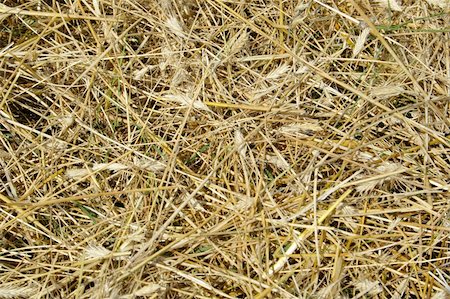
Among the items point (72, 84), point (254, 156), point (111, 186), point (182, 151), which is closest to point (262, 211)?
point (254, 156)

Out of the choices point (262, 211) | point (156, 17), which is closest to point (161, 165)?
point (262, 211)

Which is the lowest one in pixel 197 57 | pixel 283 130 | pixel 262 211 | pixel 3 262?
pixel 3 262

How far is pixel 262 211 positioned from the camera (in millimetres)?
1421

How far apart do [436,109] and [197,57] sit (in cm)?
64

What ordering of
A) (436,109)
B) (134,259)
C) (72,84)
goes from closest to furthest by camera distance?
(134,259)
(436,109)
(72,84)

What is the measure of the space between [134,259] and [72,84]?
0.52 meters

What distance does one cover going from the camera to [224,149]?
4.91 ft

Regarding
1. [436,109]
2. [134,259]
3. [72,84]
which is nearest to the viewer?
[134,259]

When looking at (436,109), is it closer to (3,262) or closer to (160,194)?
(160,194)

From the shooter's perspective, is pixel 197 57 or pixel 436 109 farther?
pixel 197 57

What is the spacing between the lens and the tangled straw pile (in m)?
1.40

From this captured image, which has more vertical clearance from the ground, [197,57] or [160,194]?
[197,57]

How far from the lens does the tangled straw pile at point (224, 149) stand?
140 cm

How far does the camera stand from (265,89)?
154 cm
